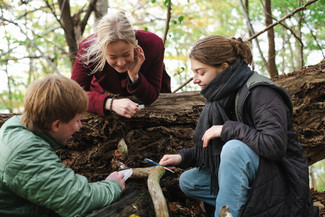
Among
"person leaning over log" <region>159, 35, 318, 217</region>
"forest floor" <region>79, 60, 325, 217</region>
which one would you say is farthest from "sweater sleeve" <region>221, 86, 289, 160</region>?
"forest floor" <region>79, 60, 325, 217</region>

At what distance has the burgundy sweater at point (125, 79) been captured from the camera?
2.97m

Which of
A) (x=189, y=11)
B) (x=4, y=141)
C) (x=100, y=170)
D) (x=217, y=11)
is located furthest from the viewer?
(x=217, y=11)

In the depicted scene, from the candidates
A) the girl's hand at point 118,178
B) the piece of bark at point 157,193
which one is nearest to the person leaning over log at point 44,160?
the girl's hand at point 118,178

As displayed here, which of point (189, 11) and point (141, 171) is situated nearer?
point (141, 171)

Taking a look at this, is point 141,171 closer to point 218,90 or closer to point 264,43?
point 218,90

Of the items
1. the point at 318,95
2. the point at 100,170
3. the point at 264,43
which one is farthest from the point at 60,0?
the point at 264,43

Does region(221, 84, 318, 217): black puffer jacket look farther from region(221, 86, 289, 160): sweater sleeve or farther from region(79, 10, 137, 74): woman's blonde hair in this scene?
region(79, 10, 137, 74): woman's blonde hair

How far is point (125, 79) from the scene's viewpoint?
3.17 m

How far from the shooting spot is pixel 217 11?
1469cm

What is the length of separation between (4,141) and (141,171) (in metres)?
1.28

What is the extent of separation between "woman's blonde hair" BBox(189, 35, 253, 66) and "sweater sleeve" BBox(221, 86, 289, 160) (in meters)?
0.42

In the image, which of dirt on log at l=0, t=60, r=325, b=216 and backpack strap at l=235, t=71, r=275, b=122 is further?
dirt on log at l=0, t=60, r=325, b=216

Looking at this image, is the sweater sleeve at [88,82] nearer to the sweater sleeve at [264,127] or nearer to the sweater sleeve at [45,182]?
the sweater sleeve at [45,182]

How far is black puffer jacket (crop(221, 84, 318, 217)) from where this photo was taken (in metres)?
1.84
